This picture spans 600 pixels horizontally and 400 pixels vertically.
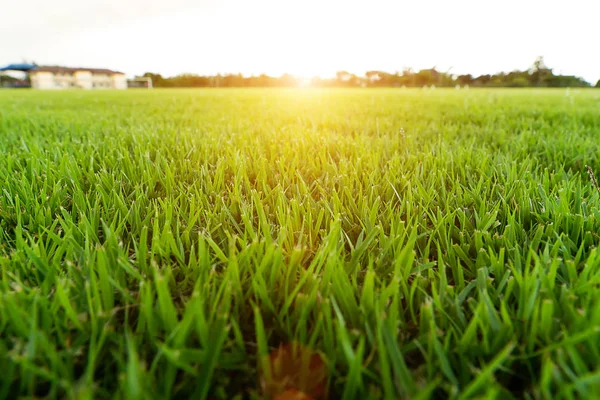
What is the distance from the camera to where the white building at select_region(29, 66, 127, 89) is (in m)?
62.7

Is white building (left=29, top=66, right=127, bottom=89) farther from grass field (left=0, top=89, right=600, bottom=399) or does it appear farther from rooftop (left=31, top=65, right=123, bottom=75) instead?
grass field (left=0, top=89, right=600, bottom=399)

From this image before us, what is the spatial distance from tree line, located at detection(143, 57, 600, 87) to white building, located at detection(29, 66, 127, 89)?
16.7 meters

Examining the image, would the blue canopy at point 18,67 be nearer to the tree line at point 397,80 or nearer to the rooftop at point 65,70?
the rooftop at point 65,70

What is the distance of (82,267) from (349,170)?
3.70 ft

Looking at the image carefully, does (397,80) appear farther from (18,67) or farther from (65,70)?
(18,67)

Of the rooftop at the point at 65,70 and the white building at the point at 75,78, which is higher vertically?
the rooftop at the point at 65,70

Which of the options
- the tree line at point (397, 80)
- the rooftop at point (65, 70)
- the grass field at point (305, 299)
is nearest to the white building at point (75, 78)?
the rooftop at point (65, 70)

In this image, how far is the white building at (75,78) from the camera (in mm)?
62656

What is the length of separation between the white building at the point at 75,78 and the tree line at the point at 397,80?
16.7 m

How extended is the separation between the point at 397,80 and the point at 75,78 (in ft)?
183

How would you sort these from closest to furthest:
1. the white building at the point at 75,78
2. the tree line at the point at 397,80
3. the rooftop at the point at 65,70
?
1. the tree line at the point at 397,80
2. the white building at the point at 75,78
3. the rooftop at the point at 65,70

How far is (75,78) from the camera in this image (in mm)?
67312

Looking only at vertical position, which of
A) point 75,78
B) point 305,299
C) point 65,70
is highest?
point 65,70

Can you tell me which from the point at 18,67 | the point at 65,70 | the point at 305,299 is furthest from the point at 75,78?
the point at 305,299
